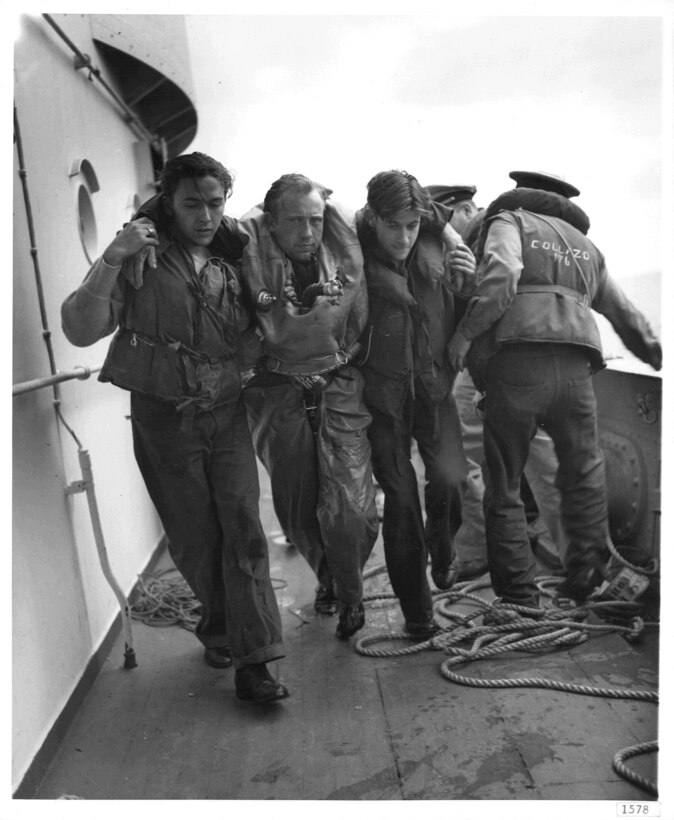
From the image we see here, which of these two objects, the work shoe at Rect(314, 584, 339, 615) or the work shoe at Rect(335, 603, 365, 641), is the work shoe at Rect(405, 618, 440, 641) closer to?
the work shoe at Rect(335, 603, 365, 641)

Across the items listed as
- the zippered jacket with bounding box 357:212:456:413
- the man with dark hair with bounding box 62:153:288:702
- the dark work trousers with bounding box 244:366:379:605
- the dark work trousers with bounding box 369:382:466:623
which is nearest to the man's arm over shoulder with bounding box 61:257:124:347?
the man with dark hair with bounding box 62:153:288:702

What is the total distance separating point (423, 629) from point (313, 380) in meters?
0.98

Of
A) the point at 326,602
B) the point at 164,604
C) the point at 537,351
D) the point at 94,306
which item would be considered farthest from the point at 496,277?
the point at 164,604

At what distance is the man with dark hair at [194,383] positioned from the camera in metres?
2.39

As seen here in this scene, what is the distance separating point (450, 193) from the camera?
2.84 m

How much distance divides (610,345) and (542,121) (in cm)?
83

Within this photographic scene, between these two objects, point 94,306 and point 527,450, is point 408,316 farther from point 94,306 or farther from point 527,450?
point 94,306

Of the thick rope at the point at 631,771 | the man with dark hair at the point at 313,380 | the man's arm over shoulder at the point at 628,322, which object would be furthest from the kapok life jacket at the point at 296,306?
Result: the thick rope at the point at 631,771

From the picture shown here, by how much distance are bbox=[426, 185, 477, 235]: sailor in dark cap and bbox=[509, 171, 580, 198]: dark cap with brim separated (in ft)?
0.56

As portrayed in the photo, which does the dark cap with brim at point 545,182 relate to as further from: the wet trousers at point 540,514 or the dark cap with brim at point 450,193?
the wet trousers at point 540,514

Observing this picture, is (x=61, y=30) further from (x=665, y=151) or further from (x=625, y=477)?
(x=625, y=477)

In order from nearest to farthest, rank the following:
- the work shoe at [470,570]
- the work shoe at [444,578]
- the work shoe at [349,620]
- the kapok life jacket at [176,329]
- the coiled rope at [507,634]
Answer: the kapok life jacket at [176,329], the coiled rope at [507,634], the work shoe at [349,620], the work shoe at [444,578], the work shoe at [470,570]

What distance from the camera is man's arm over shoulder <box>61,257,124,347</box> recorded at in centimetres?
230

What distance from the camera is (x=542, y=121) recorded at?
2.49 meters
